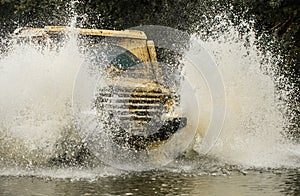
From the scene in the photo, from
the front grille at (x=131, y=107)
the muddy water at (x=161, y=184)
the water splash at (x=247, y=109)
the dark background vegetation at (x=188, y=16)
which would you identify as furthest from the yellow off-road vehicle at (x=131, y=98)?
the dark background vegetation at (x=188, y=16)

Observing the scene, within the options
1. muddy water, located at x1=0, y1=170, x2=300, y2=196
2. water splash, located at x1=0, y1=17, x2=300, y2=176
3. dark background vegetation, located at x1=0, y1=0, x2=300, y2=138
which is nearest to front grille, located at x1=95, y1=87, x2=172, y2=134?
water splash, located at x1=0, y1=17, x2=300, y2=176

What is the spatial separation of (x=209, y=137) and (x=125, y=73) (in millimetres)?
1815

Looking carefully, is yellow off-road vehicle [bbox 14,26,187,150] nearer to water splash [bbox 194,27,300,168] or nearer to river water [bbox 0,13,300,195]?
river water [bbox 0,13,300,195]

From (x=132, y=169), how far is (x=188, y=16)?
62.2ft

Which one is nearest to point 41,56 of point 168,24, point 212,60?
point 212,60

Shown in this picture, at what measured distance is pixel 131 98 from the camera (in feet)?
41.8

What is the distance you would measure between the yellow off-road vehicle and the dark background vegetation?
8562 millimetres

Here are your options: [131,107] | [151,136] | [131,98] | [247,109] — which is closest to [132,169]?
[151,136]

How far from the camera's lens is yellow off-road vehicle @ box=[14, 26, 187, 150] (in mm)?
12281

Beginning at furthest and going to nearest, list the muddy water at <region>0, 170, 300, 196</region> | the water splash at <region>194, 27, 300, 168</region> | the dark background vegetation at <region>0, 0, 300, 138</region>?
the dark background vegetation at <region>0, 0, 300, 138</region> → the water splash at <region>194, 27, 300, 168</region> → the muddy water at <region>0, 170, 300, 196</region>

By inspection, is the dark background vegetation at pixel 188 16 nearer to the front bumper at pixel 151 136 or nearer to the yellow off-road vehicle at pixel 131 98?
the yellow off-road vehicle at pixel 131 98

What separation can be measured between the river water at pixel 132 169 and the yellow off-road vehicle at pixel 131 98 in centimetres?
49

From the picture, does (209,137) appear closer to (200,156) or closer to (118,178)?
(200,156)

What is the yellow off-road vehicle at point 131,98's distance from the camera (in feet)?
40.3
